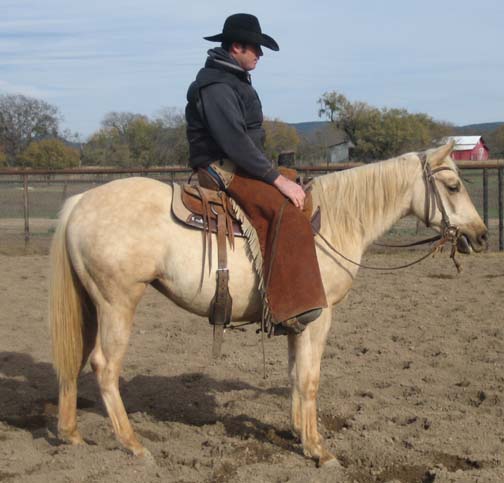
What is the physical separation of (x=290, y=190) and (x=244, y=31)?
92cm

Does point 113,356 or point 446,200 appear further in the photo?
point 446,200

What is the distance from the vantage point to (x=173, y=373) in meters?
5.59

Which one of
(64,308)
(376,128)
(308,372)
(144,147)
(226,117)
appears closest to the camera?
(226,117)

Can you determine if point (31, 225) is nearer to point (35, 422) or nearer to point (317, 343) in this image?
point (35, 422)

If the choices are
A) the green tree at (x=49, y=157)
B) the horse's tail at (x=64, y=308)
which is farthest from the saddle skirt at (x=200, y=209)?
the green tree at (x=49, y=157)

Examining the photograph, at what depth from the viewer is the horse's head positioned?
4141mm

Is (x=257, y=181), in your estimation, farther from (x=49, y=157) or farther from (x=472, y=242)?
(x=49, y=157)

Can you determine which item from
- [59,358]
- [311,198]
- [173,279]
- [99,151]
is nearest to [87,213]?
[173,279]

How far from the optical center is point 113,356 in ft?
12.9

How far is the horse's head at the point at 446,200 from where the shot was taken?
4141mm

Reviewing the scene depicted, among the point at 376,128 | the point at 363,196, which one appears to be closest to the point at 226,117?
the point at 363,196

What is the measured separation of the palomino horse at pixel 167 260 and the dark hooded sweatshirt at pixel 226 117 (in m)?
0.38

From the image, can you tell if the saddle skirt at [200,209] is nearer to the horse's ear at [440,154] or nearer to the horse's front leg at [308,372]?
the horse's front leg at [308,372]

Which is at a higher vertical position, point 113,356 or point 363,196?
point 363,196
